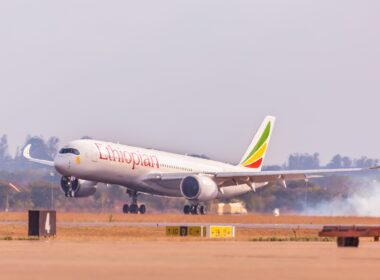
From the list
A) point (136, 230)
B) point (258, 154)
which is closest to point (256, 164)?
point (258, 154)

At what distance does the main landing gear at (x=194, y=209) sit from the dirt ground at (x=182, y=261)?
50.5m

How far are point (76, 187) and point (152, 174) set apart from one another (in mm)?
6093

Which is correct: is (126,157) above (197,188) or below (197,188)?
above

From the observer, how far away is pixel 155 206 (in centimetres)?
9638

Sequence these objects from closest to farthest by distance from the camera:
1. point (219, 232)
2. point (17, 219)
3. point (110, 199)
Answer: point (219, 232)
point (17, 219)
point (110, 199)

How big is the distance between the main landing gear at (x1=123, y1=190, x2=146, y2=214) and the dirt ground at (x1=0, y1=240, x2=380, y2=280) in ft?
162

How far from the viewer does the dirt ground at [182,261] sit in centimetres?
2508

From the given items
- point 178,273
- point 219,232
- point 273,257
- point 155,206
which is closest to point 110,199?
point 155,206

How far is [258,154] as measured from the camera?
10681cm

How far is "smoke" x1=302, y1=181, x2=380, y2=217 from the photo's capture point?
300ft

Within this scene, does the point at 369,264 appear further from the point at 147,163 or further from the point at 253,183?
the point at 253,183

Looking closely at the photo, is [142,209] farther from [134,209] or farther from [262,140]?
[262,140]

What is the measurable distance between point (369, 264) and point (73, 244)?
13266 millimetres

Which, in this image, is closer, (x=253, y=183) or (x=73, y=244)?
(x=73, y=244)
